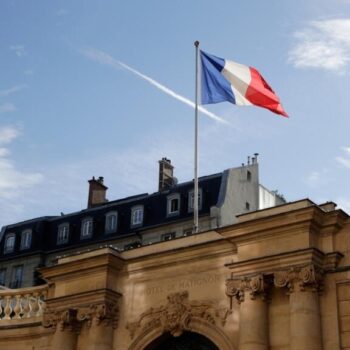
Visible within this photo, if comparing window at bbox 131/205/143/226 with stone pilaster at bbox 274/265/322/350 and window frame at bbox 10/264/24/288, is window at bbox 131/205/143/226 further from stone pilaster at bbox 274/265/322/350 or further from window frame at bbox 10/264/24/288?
stone pilaster at bbox 274/265/322/350

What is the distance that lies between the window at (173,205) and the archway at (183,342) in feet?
75.6

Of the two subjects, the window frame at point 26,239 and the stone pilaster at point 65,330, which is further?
the window frame at point 26,239

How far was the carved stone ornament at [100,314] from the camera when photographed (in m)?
15.7

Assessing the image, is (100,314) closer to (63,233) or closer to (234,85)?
(234,85)

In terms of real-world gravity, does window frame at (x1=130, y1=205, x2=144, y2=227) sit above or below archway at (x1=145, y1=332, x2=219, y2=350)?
above

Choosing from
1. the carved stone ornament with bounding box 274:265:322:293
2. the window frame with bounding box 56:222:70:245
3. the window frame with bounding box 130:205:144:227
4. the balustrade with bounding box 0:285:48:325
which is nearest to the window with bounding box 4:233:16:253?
the window frame with bounding box 56:222:70:245

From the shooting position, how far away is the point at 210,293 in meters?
14.7

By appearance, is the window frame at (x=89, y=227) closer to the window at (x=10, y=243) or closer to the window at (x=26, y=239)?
the window at (x=26, y=239)

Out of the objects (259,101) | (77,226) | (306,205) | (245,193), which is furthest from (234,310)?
(77,226)

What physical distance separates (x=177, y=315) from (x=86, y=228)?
28241 millimetres

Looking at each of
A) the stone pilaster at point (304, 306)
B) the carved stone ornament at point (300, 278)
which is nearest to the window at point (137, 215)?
the carved stone ornament at point (300, 278)

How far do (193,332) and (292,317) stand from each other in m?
2.55

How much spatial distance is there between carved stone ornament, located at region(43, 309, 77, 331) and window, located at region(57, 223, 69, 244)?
26817mm

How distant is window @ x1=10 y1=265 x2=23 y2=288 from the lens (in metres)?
42.8
